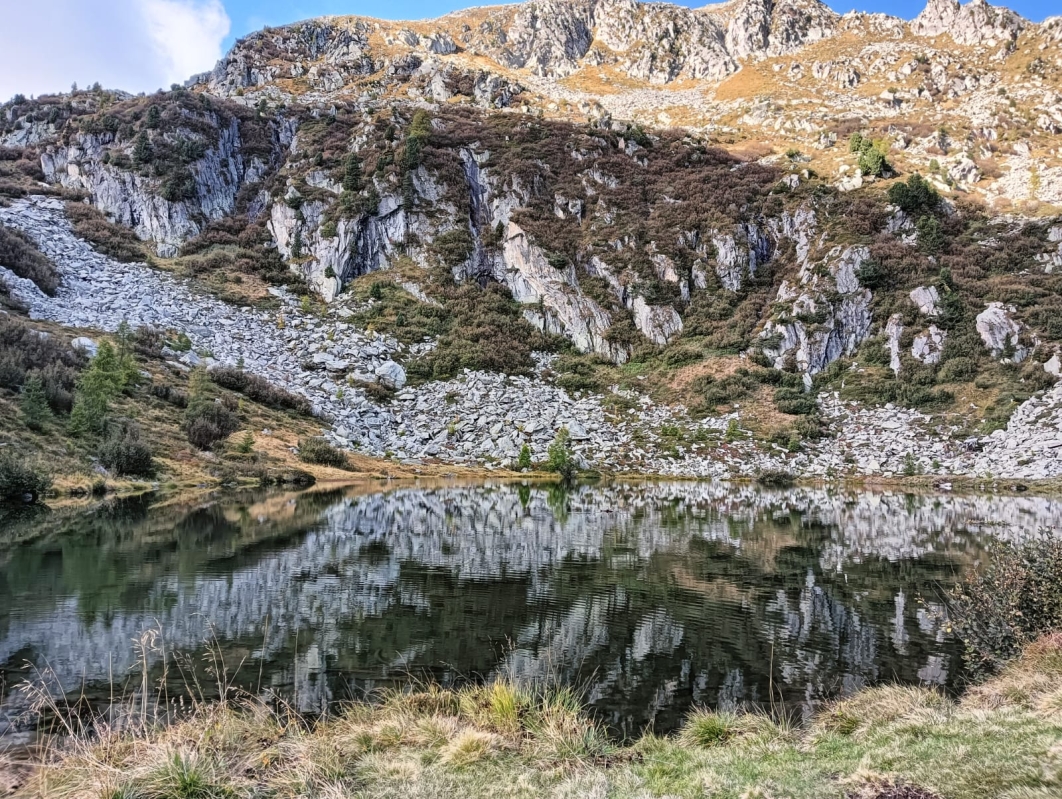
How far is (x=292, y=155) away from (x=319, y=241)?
91.5 feet

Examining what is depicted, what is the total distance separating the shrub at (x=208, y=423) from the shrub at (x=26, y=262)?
98.0ft

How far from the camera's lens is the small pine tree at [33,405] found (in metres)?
35.5

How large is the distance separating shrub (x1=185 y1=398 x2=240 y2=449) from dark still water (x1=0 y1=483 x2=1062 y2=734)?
14398 mm

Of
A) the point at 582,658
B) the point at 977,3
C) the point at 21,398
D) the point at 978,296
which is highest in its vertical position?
the point at 977,3

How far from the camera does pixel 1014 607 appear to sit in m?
10.7

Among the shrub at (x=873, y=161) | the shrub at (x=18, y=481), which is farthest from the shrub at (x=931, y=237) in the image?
the shrub at (x=18, y=481)

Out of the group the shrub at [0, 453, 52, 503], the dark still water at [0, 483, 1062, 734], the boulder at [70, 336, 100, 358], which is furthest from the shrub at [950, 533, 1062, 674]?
the boulder at [70, 336, 100, 358]

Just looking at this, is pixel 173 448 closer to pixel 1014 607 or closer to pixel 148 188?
pixel 1014 607

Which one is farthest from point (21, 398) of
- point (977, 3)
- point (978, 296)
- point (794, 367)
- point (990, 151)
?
point (977, 3)

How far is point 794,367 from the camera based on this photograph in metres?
70.4

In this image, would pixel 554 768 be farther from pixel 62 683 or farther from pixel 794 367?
pixel 794 367

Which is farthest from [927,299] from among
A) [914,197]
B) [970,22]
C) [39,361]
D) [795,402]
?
[970,22]

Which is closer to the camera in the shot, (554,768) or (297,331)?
(554,768)

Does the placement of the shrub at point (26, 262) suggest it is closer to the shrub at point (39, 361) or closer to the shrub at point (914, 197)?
the shrub at point (39, 361)
